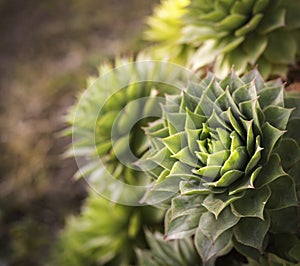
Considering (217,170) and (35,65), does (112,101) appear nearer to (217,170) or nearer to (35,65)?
(217,170)

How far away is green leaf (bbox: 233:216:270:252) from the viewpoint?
3.33 ft

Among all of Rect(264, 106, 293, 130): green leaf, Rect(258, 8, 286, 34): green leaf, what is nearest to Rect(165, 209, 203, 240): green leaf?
Result: Rect(264, 106, 293, 130): green leaf

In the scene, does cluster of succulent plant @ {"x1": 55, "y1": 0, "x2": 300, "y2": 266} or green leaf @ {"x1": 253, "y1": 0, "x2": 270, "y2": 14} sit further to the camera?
green leaf @ {"x1": 253, "y1": 0, "x2": 270, "y2": 14}

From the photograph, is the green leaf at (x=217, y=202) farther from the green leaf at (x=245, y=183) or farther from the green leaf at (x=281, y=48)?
the green leaf at (x=281, y=48)

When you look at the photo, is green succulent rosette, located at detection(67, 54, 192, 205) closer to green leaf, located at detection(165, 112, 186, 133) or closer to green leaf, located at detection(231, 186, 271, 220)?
green leaf, located at detection(165, 112, 186, 133)

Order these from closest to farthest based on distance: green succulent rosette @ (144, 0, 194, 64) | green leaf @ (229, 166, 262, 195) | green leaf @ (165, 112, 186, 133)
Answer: green leaf @ (229, 166, 262, 195) → green leaf @ (165, 112, 186, 133) → green succulent rosette @ (144, 0, 194, 64)

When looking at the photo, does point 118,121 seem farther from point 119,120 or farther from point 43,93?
point 43,93

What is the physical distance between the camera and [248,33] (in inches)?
54.2

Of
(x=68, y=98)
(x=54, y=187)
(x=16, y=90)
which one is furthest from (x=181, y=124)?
(x=16, y=90)

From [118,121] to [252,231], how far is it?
51 cm

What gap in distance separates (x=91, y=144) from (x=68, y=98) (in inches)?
68.8

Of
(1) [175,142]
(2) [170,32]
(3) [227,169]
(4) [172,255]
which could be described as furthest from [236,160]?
(2) [170,32]

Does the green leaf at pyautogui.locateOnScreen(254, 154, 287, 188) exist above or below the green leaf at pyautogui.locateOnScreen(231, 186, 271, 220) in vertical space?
above

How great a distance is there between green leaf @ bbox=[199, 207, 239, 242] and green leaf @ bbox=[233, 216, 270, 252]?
0.12 ft
